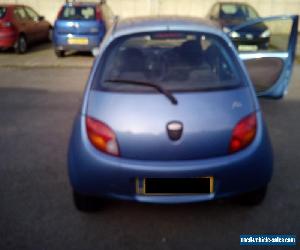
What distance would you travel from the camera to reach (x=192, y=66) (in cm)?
338

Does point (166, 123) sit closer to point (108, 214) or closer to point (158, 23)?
point (108, 214)

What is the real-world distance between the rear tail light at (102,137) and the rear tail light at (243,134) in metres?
0.86

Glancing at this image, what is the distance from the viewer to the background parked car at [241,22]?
10773 mm

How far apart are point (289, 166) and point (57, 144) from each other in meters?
2.77

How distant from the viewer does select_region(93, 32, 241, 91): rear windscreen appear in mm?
3143

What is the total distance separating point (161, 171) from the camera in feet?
9.09

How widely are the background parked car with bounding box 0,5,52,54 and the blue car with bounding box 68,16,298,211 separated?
8.78m

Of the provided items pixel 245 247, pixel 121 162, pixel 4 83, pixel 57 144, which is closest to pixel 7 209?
pixel 121 162

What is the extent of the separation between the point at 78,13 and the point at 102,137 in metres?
8.93

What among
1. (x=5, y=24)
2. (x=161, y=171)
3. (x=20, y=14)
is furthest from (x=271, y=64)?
(x=20, y=14)

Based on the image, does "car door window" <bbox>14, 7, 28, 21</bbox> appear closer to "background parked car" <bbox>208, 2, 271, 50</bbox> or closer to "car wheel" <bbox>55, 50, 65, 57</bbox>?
"car wheel" <bbox>55, 50, 65, 57</bbox>

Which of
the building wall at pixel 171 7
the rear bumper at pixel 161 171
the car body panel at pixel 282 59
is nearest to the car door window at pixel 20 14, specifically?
the building wall at pixel 171 7

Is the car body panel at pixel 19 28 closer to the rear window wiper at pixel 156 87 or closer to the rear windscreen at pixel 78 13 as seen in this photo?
the rear windscreen at pixel 78 13

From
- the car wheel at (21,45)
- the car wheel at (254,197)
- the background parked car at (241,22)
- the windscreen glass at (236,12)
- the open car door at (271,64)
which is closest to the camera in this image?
the car wheel at (254,197)
